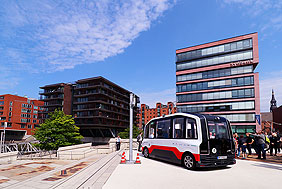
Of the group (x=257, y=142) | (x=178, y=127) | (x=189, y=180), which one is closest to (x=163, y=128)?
(x=178, y=127)

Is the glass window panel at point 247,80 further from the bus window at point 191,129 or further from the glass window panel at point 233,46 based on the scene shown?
the bus window at point 191,129

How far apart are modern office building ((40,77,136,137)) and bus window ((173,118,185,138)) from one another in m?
49.0

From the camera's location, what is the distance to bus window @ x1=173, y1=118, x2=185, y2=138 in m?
9.53

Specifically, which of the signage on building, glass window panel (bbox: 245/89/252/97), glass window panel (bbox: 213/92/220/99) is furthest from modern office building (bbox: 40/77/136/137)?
glass window panel (bbox: 245/89/252/97)

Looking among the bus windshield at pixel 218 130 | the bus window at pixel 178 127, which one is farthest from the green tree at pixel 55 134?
the bus windshield at pixel 218 130

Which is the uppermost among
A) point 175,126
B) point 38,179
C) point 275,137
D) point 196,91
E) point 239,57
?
point 239,57

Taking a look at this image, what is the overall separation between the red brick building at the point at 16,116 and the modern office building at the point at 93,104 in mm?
14407

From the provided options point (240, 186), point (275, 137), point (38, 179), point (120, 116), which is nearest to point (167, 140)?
point (240, 186)

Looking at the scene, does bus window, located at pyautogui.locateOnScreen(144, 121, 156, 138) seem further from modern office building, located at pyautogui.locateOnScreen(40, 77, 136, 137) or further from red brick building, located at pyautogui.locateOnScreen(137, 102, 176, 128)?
red brick building, located at pyautogui.locateOnScreen(137, 102, 176, 128)

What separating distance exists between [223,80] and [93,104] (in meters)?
38.0

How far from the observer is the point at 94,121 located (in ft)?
195

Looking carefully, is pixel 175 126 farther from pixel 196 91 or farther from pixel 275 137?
pixel 196 91

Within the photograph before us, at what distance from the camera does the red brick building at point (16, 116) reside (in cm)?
7825

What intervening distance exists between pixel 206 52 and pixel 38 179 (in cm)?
5361
